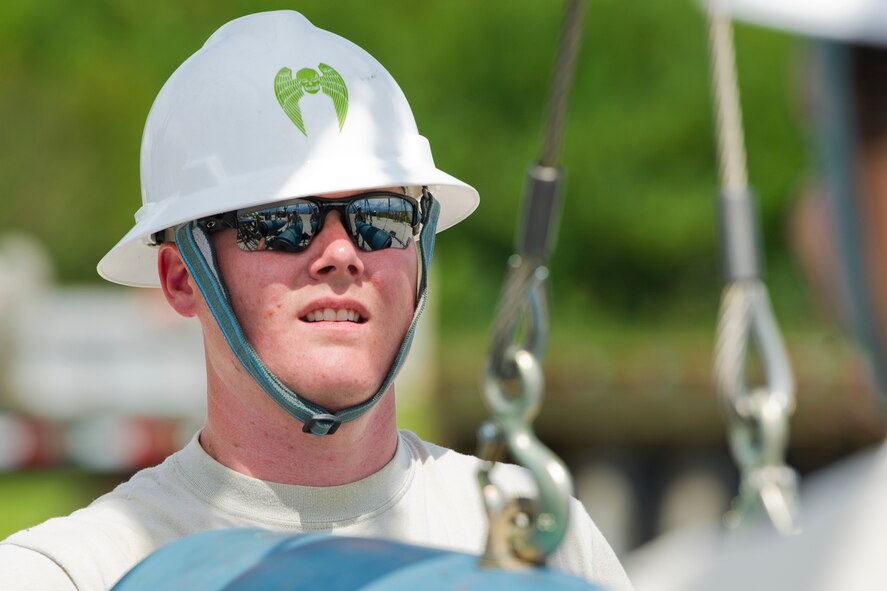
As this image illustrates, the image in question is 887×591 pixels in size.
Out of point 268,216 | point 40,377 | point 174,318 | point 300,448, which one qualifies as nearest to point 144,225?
point 268,216

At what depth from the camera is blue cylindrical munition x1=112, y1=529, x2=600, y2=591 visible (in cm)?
172

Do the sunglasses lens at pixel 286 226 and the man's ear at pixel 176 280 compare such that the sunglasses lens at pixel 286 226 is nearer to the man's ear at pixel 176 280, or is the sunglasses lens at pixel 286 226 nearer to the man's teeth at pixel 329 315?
the man's teeth at pixel 329 315

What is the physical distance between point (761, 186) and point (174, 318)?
1435 cm

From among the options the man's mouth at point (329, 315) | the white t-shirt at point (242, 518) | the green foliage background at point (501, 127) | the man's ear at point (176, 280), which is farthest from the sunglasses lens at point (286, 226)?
the green foliage background at point (501, 127)

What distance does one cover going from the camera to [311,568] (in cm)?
191

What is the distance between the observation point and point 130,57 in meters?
22.8

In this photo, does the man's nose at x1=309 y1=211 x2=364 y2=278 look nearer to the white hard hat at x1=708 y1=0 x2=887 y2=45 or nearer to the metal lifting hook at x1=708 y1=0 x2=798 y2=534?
the metal lifting hook at x1=708 y1=0 x2=798 y2=534

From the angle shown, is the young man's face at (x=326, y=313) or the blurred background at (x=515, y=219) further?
the blurred background at (x=515, y=219)

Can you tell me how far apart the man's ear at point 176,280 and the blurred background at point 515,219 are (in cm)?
918

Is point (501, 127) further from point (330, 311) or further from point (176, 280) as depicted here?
point (330, 311)

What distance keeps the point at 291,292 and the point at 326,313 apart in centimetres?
7

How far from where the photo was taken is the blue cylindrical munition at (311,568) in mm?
1724

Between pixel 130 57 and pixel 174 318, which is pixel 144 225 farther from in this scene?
pixel 130 57

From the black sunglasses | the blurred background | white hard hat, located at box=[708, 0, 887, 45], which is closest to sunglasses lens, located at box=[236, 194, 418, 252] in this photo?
the black sunglasses
